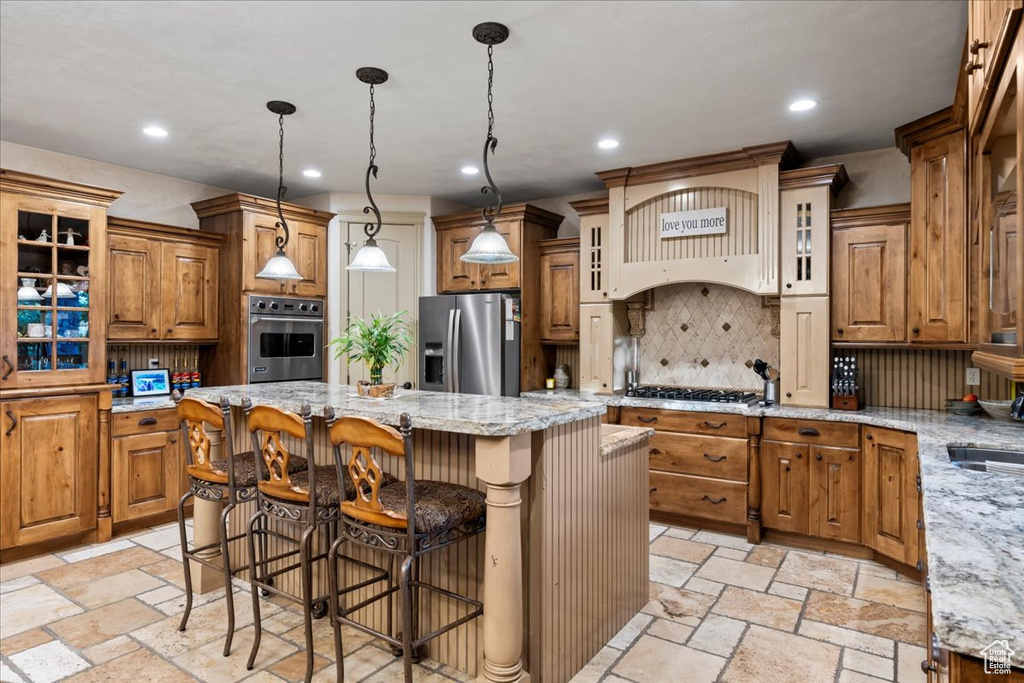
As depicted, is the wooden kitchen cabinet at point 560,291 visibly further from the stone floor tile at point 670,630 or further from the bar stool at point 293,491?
the bar stool at point 293,491

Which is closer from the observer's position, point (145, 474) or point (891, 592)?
point (891, 592)

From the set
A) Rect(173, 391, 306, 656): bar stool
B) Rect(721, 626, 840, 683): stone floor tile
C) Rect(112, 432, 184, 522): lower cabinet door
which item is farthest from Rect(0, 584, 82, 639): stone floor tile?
Rect(721, 626, 840, 683): stone floor tile

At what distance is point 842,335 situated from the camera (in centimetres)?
399

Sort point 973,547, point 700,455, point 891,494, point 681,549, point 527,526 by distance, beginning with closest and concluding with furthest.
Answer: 1. point 973,547
2. point 527,526
3. point 891,494
4. point 681,549
5. point 700,455

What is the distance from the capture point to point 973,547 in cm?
121

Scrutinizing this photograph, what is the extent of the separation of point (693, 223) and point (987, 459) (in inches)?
97.4

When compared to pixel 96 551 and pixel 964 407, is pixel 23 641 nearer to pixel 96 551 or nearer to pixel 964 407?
pixel 96 551

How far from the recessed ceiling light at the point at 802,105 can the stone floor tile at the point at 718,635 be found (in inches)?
110

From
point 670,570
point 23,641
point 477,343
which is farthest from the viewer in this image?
point 477,343

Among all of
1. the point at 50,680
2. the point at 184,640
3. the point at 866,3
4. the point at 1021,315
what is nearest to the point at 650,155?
the point at 866,3

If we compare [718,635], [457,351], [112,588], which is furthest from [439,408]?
[457,351]

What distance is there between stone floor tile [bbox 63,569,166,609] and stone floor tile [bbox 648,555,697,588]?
2788 mm

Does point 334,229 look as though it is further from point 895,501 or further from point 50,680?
point 895,501

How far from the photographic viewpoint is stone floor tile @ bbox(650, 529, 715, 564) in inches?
146
